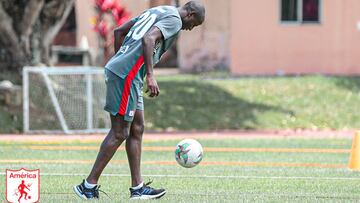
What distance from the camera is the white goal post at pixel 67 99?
75.2ft

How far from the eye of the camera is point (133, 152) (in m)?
10.5

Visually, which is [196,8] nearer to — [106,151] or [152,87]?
[152,87]

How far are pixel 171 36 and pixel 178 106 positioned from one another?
50.5ft

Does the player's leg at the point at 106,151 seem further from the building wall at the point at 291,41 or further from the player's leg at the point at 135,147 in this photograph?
the building wall at the point at 291,41

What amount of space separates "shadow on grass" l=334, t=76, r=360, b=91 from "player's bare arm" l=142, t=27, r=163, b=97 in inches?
743

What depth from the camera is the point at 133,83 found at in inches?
407

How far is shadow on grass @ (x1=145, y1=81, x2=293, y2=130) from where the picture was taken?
24562 mm

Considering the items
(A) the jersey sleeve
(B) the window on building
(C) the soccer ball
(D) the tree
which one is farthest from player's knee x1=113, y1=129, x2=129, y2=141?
(B) the window on building

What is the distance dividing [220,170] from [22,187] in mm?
5279

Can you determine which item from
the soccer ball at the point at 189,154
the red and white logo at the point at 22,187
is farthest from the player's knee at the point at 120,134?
the red and white logo at the point at 22,187

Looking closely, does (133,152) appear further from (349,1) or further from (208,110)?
(349,1)

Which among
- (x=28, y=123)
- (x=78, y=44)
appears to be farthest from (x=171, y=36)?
(x=78, y=44)

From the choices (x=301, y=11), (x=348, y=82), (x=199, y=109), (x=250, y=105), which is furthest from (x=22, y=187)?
(x=301, y=11)

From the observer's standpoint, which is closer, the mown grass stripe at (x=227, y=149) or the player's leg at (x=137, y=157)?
the player's leg at (x=137, y=157)
